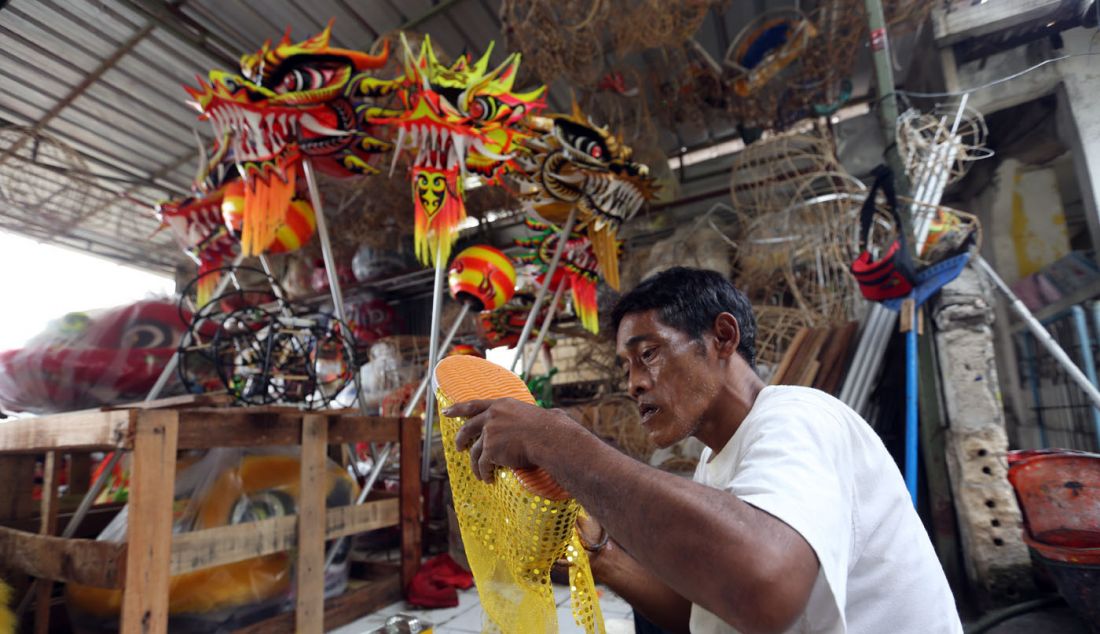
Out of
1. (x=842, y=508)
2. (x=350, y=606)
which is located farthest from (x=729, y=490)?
(x=350, y=606)

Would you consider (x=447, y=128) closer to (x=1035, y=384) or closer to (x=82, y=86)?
(x=1035, y=384)

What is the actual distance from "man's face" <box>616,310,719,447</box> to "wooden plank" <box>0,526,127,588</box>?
197 cm

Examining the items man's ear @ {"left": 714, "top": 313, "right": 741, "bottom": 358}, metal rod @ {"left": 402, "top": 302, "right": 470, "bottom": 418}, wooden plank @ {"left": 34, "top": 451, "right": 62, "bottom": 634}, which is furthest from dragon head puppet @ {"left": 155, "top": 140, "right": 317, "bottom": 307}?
man's ear @ {"left": 714, "top": 313, "right": 741, "bottom": 358}

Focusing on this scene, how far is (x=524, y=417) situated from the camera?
0.89 meters

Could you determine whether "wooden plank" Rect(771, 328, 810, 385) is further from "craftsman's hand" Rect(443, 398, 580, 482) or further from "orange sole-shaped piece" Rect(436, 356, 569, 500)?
"craftsman's hand" Rect(443, 398, 580, 482)

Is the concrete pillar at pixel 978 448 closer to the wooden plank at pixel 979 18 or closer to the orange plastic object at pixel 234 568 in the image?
the wooden plank at pixel 979 18

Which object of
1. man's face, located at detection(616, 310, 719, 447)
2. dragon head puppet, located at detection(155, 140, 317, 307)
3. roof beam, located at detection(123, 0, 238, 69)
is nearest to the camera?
man's face, located at detection(616, 310, 719, 447)

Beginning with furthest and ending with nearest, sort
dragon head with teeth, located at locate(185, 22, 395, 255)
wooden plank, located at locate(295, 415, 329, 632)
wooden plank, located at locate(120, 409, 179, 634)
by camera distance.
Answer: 1. dragon head with teeth, located at locate(185, 22, 395, 255)
2. wooden plank, located at locate(295, 415, 329, 632)
3. wooden plank, located at locate(120, 409, 179, 634)

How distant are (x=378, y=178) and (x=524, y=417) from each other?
6.63 m

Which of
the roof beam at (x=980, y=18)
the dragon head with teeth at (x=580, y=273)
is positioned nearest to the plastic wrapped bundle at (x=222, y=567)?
the dragon head with teeth at (x=580, y=273)

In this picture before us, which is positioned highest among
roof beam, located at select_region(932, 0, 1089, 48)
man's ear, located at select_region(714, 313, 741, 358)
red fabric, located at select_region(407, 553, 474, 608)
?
roof beam, located at select_region(932, 0, 1089, 48)

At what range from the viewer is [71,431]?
2.09 m

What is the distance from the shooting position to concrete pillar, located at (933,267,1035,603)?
2.77 meters

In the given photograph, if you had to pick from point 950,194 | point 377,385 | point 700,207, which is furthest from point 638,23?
point 377,385
